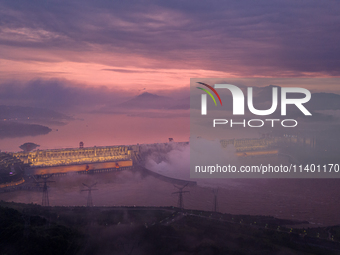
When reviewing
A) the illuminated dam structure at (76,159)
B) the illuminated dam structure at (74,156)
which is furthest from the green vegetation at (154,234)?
the illuminated dam structure at (74,156)

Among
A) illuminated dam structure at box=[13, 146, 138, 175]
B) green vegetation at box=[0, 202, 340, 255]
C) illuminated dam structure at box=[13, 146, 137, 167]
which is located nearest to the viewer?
green vegetation at box=[0, 202, 340, 255]

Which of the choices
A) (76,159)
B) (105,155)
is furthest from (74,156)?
(105,155)

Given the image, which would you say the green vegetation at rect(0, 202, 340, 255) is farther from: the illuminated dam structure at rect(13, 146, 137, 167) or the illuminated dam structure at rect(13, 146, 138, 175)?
the illuminated dam structure at rect(13, 146, 137, 167)

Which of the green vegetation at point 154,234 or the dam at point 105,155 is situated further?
the dam at point 105,155

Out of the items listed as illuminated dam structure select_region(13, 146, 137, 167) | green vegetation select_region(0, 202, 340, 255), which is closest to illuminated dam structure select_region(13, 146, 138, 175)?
illuminated dam structure select_region(13, 146, 137, 167)

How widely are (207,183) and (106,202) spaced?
1052cm

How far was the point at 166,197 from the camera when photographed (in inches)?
1024

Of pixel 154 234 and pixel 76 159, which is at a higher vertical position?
pixel 76 159

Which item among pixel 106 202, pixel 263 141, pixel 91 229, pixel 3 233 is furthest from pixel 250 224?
pixel 263 141

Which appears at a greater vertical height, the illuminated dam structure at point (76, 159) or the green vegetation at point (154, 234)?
the illuminated dam structure at point (76, 159)

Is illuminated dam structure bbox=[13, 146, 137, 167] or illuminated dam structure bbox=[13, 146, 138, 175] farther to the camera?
illuminated dam structure bbox=[13, 146, 137, 167]

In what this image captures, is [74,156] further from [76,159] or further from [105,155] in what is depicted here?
[105,155]

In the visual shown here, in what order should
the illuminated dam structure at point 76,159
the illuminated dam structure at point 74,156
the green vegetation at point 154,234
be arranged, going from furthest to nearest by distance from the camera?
the illuminated dam structure at point 74,156, the illuminated dam structure at point 76,159, the green vegetation at point 154,234

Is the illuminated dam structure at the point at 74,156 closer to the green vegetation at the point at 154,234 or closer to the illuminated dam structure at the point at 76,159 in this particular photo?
the illuminated dam structure at the point at 76,159
